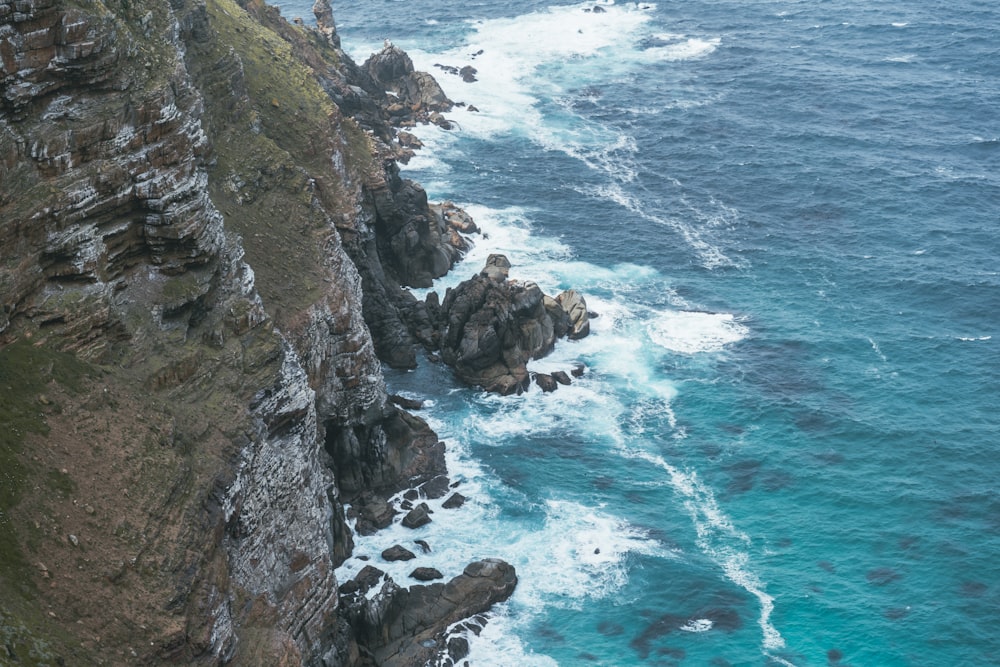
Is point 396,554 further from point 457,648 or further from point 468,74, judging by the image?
point 468,74

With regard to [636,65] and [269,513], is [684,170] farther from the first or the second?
[269,513]

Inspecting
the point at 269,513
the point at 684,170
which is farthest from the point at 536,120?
the point at 269,513

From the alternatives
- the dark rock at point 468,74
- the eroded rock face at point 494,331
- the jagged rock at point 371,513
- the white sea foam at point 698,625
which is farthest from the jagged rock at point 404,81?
the white sea foam at point 698,625

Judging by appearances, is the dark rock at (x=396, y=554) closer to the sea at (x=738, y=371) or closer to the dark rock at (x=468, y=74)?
the sea at (x=738, y=371)

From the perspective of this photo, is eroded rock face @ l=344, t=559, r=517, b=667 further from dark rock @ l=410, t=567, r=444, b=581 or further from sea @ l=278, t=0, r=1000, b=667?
sea @ l=278, t=0, r=1000, b=667

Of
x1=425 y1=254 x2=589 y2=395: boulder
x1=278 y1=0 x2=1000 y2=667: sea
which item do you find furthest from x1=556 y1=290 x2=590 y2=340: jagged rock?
x1=425 y1=254 x2=589 y2=395: boulder

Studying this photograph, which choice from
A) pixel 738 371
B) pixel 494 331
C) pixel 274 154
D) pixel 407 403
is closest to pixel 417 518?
pixel 407 403
